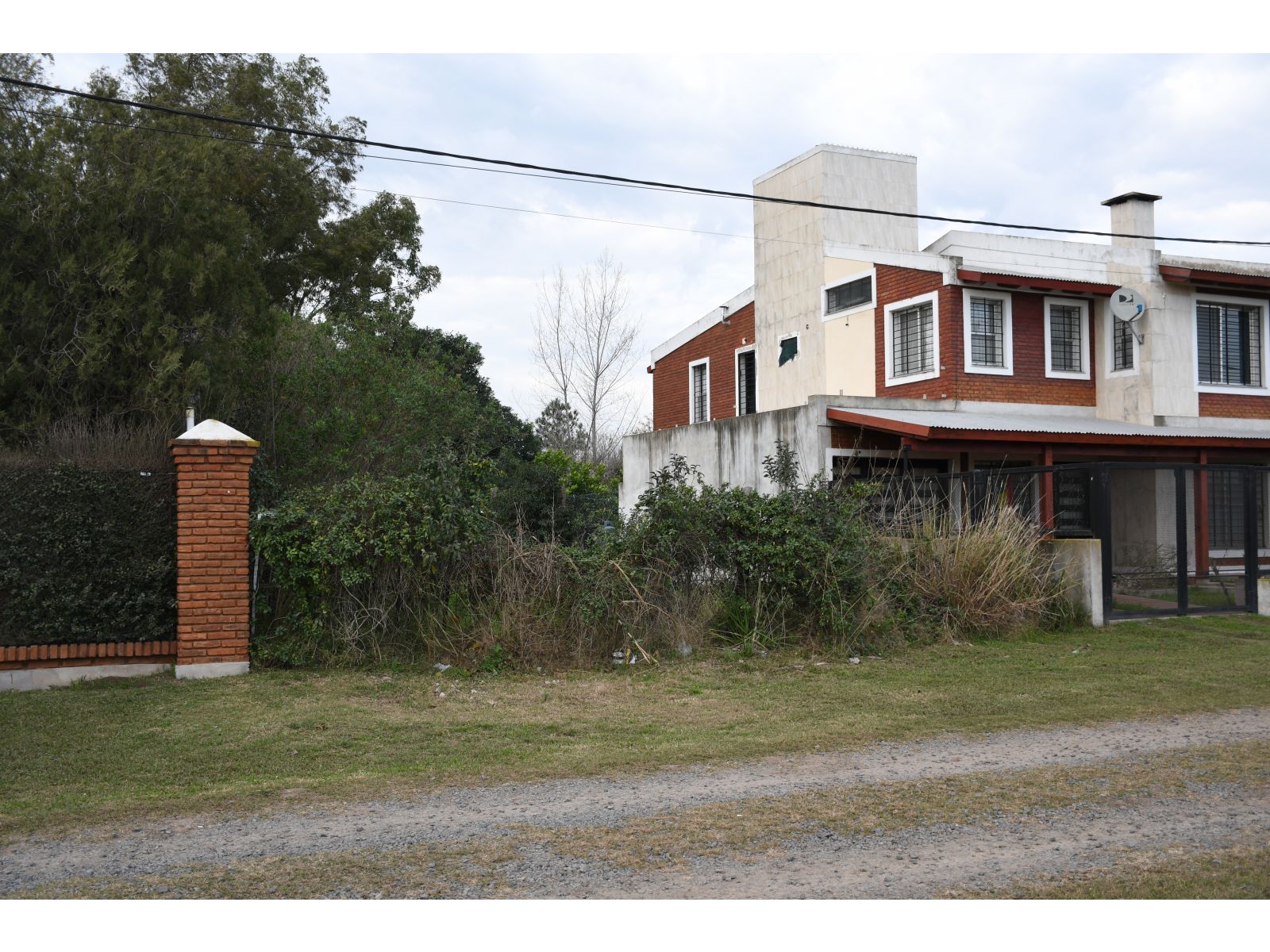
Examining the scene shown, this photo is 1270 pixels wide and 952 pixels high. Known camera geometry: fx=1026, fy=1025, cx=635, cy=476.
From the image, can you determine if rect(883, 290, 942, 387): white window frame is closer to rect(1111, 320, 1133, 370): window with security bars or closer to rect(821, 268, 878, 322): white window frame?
rect(821, 268, 878, 322): white window frame

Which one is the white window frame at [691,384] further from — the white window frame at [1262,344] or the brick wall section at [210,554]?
the brick wall section at [210,554]

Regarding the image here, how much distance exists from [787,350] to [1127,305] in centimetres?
717

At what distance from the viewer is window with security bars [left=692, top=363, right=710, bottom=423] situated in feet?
87.0

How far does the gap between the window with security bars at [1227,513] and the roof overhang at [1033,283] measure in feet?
15.3

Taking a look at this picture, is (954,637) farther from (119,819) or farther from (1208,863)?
(119,819)

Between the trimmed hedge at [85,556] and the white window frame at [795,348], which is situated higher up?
the white window frame at [795,348]

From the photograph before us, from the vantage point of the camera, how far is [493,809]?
220 inches

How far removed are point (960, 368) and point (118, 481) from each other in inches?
549

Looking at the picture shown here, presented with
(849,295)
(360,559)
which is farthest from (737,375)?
(360,559)

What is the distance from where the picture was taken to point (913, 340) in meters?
19.5

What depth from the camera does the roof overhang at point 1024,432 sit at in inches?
611

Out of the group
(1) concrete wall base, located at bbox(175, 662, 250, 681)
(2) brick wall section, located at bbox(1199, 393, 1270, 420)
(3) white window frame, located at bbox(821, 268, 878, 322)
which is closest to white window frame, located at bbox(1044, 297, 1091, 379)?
(2) brick wall section, located at bbox(1199, 393, 1270, 420)

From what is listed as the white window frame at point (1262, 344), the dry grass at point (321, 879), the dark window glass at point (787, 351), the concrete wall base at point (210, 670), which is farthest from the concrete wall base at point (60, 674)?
the white window frame at point (1262, 344)

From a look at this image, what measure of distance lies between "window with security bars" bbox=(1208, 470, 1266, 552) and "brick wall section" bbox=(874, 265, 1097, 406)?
138 inches
